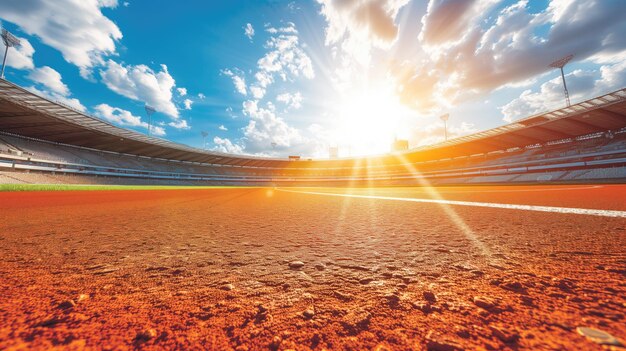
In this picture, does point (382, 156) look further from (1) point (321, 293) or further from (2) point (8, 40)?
(2) point (8, 40)

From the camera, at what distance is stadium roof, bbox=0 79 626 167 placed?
763 inches

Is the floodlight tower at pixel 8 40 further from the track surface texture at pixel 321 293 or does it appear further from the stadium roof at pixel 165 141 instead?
the track surface texture at pixel 321 293

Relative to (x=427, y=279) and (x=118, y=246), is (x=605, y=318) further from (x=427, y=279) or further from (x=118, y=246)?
(x=118, y=246)

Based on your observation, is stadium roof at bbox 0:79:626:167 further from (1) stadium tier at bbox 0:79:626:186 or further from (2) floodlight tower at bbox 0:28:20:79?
(2) floodlight tower at bbox 0:28:20:79

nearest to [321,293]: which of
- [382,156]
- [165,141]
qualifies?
[165,141]

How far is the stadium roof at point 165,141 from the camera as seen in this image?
63.6 ft

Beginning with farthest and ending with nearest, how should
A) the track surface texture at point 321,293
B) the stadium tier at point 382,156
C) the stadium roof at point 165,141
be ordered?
1. the stadium tier at point 382,156
2. the stadium roof at point 165,141
3. the track surface texture at point 321,293

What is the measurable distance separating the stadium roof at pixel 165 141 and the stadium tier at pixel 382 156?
77 mm

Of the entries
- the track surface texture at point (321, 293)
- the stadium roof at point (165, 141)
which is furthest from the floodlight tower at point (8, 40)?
the track surface texture at point (321, 293)

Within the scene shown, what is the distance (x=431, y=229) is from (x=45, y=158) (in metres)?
40.3

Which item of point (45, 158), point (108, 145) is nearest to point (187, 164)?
point (108, 145)

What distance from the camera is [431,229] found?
1722 millimetres

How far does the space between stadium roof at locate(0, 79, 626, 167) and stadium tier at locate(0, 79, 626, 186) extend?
8 cm

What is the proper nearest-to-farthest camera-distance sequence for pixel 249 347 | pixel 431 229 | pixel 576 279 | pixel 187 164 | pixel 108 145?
1. pixel 249 347
2. pixel 576 279
3. pixel 431 229
4. pixel 108 145
5. pixel 187 164
